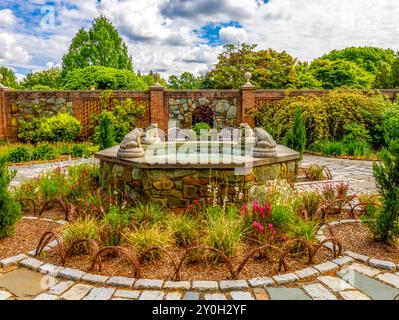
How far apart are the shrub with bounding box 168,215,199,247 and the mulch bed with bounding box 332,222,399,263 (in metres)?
1.44

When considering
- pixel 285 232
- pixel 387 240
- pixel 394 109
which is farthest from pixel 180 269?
pixel 394 109

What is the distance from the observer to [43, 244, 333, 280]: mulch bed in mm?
2664

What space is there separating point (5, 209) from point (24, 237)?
1.18 feet

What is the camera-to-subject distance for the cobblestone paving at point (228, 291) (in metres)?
2.35

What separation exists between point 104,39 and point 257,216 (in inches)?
869

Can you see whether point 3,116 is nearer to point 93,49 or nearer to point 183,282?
point 183,282

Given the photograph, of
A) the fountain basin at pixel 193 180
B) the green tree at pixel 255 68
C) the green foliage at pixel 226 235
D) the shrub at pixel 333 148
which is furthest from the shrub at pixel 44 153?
the green tree at pixel 255 68

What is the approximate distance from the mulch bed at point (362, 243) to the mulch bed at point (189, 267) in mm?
349

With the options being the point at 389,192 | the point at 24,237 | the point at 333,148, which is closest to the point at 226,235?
the point at 389,192

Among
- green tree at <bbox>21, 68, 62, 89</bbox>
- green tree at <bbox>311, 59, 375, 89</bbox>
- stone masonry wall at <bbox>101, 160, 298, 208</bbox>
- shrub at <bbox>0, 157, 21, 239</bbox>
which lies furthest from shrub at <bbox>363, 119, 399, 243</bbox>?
green tree at <bbox>21, 68, 62, 89</bbox>

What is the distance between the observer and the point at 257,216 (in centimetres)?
348

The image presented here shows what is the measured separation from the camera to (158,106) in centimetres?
1173

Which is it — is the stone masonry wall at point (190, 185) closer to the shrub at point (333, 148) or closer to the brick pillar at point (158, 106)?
the shrub at point (333, 148)

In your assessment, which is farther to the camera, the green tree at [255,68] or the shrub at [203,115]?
the green tree at [255,68]
